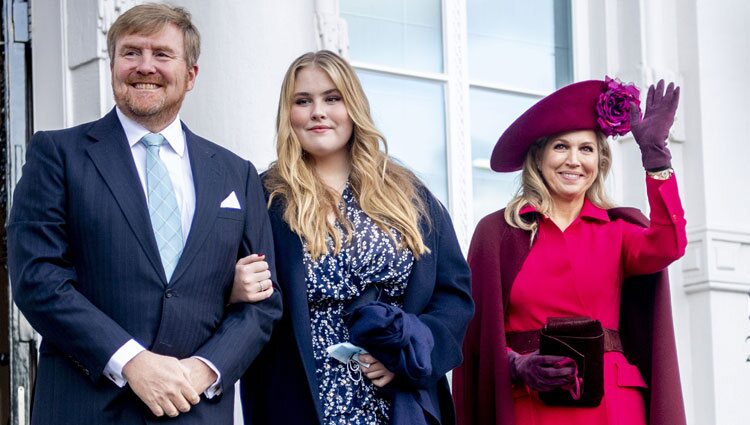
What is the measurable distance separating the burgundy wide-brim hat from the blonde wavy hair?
5 centimetres

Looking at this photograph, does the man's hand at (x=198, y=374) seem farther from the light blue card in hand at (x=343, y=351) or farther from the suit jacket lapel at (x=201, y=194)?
the light blue card in hand at (x=343, y=351)

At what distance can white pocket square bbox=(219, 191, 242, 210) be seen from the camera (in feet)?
13.3

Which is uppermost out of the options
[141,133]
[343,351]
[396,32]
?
[396,32]

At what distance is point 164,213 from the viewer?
3.96 metres

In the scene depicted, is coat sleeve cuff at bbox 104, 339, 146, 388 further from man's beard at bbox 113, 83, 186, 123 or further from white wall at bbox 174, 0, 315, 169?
white wall at bbox 174, 0, 315, 169

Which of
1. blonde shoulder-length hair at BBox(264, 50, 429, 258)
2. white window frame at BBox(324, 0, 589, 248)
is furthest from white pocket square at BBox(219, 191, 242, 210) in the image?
white window frame at BBox(324, 0, 589, 248)

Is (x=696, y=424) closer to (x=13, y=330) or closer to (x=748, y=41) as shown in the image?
(x=748, y=41)

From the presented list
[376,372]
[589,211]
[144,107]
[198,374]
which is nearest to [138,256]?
[198,374]

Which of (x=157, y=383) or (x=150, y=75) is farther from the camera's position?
(x=150, y=75)

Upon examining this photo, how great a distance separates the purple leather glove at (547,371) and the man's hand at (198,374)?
125 cm

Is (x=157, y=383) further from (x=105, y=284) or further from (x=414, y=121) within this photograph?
(x=414, y=121)

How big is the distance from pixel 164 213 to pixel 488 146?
2847 millimetres

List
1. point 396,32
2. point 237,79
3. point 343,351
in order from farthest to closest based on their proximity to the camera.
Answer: point 396,32 < point 237,79 < point 343,351

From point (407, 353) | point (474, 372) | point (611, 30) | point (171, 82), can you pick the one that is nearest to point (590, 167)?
point (474, 372)
